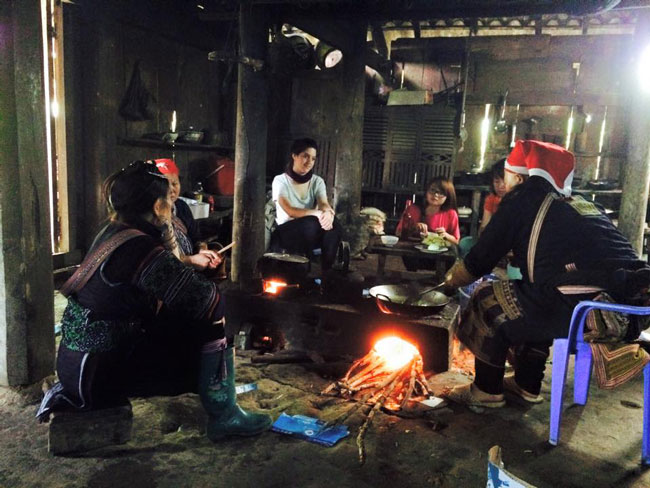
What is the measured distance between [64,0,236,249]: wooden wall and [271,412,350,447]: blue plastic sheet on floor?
5.50 meters

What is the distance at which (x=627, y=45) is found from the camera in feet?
34.0

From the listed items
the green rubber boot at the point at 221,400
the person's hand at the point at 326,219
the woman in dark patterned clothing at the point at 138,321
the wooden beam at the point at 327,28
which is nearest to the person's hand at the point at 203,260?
the woman in dark patterned clothing at the point at 138,321

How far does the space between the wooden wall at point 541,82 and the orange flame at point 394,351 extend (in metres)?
7.38

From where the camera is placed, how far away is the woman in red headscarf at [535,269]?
3.63m

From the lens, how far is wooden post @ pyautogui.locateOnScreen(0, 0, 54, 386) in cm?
366

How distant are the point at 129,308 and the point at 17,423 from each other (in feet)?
4.34

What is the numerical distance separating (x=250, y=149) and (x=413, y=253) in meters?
2.22

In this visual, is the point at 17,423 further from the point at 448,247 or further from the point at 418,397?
the point at 448,247

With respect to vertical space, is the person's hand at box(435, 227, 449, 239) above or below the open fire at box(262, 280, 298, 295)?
above

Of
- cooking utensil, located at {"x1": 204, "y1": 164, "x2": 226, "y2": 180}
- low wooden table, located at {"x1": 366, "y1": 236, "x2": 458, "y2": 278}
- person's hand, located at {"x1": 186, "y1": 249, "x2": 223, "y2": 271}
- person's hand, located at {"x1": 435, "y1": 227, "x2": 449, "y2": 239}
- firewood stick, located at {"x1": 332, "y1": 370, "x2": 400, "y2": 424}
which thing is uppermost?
cooking utensil, located at {"x1": 204, "y1": 164, "x2": 226, "y2": 180}

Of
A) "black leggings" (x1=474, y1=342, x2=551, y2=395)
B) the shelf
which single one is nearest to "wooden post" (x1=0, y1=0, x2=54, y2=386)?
"black leggings" (x1=474, y1=342, x2=551, y2=395)

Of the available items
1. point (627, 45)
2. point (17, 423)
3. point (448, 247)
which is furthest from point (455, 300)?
point (627, 45)

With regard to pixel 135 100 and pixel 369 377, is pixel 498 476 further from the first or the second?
pixel 135 100

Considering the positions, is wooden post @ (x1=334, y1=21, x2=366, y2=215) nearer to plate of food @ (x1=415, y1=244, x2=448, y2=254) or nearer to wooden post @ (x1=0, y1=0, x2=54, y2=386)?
plate of food @ (x1=415, y1=244, x2=448, y2=254)
